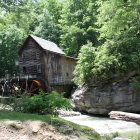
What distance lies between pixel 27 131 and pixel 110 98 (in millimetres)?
11754

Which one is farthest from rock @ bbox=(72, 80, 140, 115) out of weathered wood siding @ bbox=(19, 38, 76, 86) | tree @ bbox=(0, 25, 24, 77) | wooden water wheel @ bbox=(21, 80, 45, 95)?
tree @ bbox=(0, 25, 24, 77)

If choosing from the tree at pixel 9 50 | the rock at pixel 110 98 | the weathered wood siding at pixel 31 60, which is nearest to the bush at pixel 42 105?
the rock at pixel 110 98

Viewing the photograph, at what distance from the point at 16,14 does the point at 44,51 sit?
6.96 metres

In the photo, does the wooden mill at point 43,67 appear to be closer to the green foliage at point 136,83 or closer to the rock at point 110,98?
the rock at point 110,98

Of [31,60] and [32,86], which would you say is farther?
[31,60]

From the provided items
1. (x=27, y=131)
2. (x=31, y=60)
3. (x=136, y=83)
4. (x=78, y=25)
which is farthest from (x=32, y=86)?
(x=27, y=131)

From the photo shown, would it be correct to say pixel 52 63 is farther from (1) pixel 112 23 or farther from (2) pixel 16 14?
(1) pixel 112 23

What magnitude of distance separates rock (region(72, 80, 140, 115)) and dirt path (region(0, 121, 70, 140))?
11376mm

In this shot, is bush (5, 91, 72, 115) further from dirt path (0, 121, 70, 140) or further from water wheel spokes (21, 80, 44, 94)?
water wheel spokes (21, 80, 44, 94)

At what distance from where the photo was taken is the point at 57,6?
126 ft

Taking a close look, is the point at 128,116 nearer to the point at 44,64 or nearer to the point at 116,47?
the point at 116,47

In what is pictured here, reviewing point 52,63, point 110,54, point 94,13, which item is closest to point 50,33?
point 94,13

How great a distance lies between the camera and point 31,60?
25.5m

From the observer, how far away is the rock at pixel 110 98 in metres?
15.1
